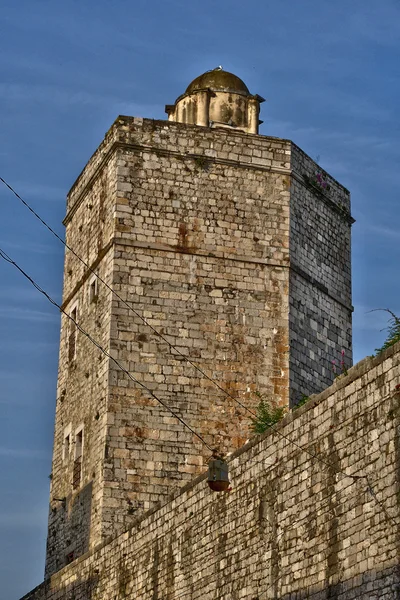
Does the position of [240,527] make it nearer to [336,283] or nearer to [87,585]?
[87,585]

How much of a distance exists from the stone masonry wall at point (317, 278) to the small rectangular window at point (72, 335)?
15.0ft

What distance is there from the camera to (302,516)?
1465cm

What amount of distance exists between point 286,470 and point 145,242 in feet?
31.8

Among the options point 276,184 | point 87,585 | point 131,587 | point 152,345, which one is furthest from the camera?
point 276,184

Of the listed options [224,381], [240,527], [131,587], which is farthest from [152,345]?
[240,527]

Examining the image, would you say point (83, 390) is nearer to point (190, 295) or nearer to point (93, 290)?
point (93, 290)

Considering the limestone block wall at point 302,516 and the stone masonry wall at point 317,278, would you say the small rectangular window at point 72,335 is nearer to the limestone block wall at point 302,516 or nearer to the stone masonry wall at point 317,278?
the stone masonry wall at point 317,278

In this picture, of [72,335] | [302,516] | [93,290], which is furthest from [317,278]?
[302,516]

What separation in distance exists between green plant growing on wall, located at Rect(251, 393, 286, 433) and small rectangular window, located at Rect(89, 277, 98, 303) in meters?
3.76

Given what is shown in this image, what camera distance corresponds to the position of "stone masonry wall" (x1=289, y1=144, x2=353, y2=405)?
24906mm

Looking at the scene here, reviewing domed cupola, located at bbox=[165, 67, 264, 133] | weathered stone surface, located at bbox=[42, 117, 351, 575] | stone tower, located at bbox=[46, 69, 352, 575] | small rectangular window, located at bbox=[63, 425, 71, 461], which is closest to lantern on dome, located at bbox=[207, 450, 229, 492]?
stone tower, located at bbox=[46, 69, 352, 575]

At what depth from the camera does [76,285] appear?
1040 inches

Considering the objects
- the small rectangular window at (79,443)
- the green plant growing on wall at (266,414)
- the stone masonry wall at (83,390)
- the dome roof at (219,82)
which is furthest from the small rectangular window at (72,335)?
the dome roof at (219,82)

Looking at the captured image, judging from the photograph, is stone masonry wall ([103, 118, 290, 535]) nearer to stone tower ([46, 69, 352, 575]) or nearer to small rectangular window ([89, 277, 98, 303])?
stone tower ([46, 69, 352, 575])
